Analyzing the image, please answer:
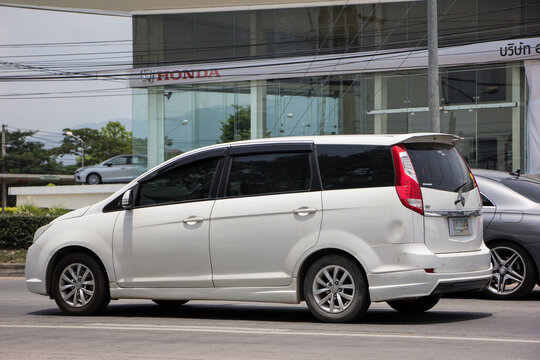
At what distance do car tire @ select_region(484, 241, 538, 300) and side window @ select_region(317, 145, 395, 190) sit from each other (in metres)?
3.22

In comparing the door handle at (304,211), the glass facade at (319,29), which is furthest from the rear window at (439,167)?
the glass facade at (319,29)

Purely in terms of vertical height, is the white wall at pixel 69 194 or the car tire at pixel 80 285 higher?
A: the white wall at pixel 69 194

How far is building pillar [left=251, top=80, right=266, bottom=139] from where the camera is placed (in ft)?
125

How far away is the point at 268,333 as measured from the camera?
25.3 ft

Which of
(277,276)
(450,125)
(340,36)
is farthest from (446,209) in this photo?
(340,36)

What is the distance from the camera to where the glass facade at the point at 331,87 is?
33.7 m

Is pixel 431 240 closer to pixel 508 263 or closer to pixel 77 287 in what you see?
pixel 508 263

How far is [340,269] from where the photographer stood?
818 centimetres

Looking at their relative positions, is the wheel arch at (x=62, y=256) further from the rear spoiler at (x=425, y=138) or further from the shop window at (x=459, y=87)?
the shop window at (x=459, y=87)

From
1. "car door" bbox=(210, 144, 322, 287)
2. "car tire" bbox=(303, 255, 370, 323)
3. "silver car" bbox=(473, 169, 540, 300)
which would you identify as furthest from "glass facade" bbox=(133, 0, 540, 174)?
"car tire" bbox=(303, 255, 370, 323)

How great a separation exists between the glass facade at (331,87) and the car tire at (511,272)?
23.6m

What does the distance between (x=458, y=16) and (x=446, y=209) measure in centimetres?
2764

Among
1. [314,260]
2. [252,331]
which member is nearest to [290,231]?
[314,260]

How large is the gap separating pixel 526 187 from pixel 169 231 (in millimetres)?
4933
